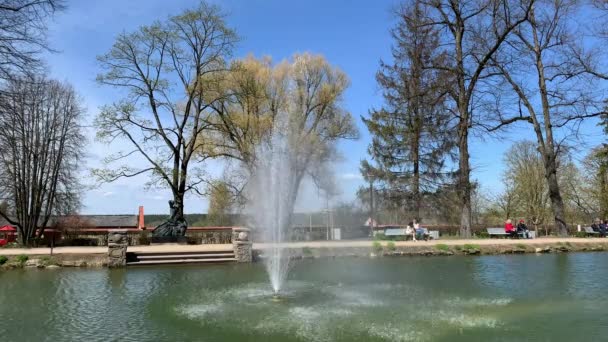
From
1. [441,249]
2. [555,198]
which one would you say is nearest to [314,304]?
[441,249]

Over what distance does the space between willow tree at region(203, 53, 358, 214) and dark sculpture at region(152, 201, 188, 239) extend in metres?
6.13

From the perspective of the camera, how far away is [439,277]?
50.1 feet

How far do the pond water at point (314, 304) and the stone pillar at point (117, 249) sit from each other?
91cm

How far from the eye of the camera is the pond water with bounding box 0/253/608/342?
8.48 metres

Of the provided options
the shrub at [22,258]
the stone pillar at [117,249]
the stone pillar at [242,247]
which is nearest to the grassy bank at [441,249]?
the stone pillar at [242,247]

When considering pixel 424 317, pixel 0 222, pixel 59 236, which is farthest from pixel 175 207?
pixel 0 222

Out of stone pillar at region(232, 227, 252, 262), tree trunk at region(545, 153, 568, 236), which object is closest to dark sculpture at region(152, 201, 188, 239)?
stone pillar at region(232, 227, 252, 262)

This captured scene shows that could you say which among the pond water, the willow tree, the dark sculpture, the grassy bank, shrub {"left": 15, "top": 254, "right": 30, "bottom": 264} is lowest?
the pond water

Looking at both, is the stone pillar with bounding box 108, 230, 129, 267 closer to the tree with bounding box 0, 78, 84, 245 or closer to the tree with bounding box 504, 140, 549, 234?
the tree with bounding box 0, 78, 84, 245

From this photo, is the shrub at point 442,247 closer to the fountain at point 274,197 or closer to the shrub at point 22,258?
the fountain at point 274,197

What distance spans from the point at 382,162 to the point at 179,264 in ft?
65.8

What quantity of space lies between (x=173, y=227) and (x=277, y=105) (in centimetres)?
1389

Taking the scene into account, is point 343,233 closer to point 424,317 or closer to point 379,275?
point 379,275

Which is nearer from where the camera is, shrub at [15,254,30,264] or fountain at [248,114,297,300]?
fountain at [248,114,297,300]
